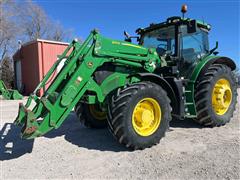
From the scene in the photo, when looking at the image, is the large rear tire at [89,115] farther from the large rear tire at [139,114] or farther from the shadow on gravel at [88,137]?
the large rear tire at [139,114]

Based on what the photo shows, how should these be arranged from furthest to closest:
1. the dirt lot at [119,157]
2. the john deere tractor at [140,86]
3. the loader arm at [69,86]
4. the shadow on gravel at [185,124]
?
the shadow on gravel at [185,124], the john deere tractor at [140,86], the loader arm at [69,86], the dirt lot at [119,157]

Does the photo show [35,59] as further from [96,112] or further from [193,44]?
[193,44]

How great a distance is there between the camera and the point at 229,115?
20.8 ft

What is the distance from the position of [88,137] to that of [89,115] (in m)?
0.73

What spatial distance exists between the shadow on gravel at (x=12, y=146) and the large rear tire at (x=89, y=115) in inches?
51.1

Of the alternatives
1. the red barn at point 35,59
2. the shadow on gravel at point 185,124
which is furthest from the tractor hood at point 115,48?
the red barn at point 35,59

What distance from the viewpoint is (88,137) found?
5410 millimetres

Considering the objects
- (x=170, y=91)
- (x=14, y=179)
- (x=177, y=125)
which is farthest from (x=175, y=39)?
(x=14, y=179)

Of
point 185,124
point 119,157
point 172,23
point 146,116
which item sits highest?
point 172,23

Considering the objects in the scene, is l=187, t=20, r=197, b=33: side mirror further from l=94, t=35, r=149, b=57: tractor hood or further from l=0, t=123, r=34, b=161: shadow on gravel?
l=0, t=123, r=34, b=161: shadow on gravel

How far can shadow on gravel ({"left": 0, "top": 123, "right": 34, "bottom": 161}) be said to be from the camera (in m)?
4.43

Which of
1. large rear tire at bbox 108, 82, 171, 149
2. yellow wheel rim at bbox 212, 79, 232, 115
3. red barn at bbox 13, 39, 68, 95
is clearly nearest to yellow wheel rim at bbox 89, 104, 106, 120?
large rear tire at bbox 108, 82, 171, 149

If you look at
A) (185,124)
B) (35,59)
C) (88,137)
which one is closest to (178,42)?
(185,124)

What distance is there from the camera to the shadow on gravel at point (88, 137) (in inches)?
185
